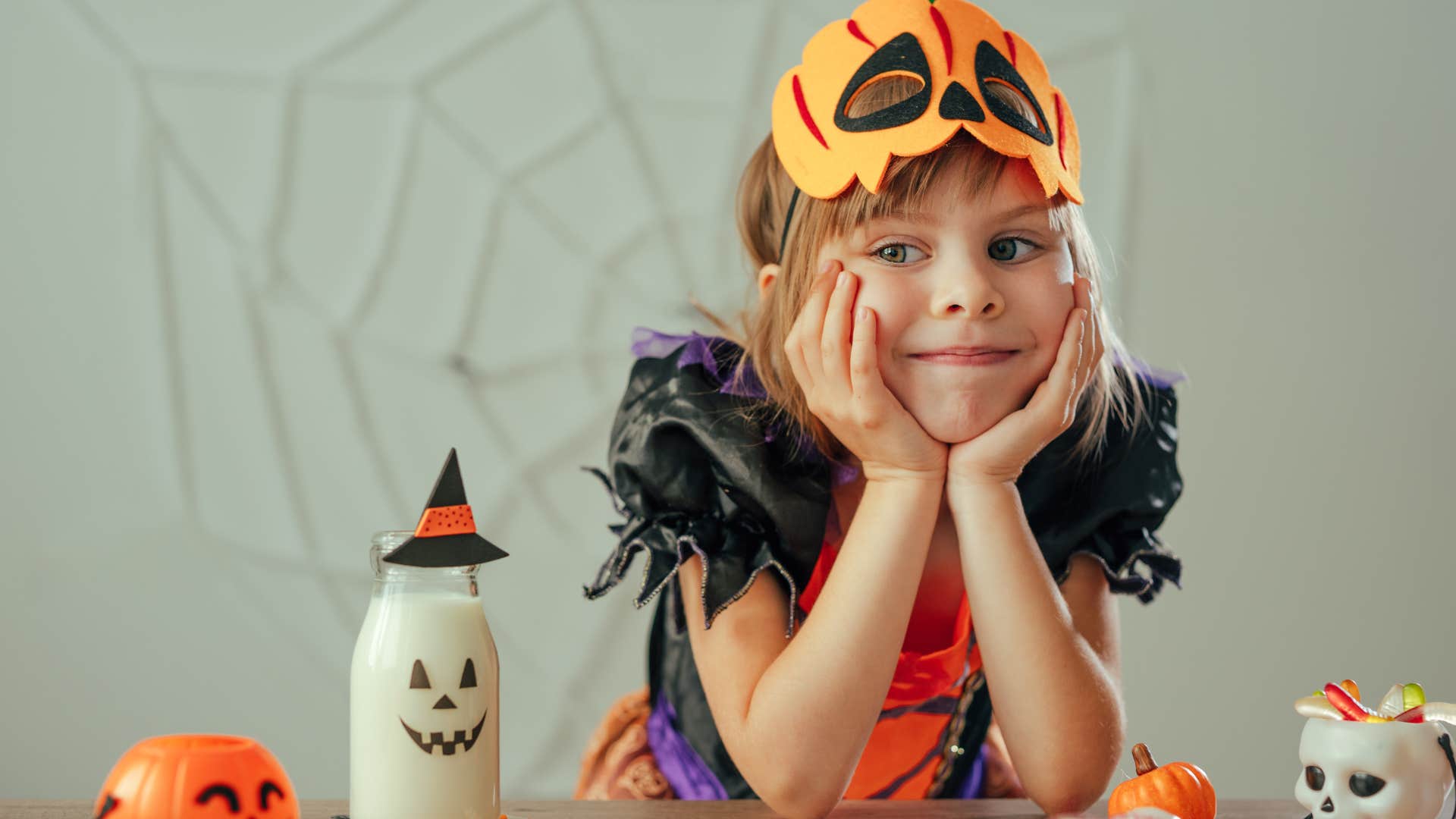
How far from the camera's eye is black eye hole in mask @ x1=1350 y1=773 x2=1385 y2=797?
0.58 m

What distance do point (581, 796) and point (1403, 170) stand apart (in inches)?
67.9

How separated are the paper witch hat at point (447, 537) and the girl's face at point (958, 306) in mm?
343

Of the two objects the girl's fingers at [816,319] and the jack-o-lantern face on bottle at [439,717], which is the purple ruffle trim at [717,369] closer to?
the girl's fingers at [816,319]

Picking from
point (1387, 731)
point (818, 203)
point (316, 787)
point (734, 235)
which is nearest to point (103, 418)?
point (316, 787)

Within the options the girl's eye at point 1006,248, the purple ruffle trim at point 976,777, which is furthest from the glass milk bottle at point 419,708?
the purple ruffle trim at point 976,777

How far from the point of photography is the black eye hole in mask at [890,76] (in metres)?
0.84

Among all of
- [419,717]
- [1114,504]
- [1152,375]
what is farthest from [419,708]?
[1152,375]

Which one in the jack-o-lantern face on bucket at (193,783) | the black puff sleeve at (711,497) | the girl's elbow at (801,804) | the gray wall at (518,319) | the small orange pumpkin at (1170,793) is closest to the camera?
the jack-o-lantern face on bucket at (193,783)

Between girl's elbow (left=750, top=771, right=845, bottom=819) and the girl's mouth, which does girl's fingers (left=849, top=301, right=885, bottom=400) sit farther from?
girl's elbow (left=750, top=771, right=845, bottom=819)

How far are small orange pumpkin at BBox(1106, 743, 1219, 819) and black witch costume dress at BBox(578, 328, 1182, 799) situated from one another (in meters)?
0.27

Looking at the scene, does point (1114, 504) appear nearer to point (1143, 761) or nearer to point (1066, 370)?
point (1066, 370)

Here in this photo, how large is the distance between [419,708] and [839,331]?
396 mm

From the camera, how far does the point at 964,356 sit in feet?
2.70

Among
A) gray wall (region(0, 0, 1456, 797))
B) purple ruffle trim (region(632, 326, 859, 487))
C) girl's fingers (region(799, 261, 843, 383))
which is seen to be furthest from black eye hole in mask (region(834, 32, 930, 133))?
gray wall (region(0, 0, 1456, 797))
